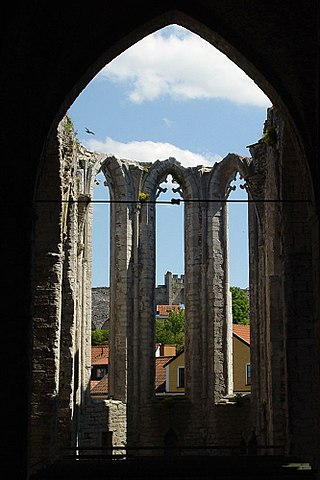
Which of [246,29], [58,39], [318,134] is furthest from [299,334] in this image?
[58,39]

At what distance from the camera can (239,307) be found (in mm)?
39656

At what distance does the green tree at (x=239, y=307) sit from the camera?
3881 cm

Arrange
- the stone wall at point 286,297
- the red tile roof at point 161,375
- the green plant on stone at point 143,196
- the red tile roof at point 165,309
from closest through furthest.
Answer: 1. the stone wall at point 286,297
2. the green plant on stone at point 143,196
3. the red tile roof at point 161,375
4. the red tile roof at point 165,309

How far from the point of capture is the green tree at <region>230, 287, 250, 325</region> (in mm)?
38812

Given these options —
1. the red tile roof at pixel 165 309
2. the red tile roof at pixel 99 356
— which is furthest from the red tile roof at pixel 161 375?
the red tile roof at pixel 165 309

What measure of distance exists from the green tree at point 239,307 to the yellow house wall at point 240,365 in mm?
13075

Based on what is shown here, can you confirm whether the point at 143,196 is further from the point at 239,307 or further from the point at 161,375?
the point at 239,307

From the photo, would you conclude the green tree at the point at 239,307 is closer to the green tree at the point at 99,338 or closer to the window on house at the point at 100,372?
the green tree at the point at 99,338

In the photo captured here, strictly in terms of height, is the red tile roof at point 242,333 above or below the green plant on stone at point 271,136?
below

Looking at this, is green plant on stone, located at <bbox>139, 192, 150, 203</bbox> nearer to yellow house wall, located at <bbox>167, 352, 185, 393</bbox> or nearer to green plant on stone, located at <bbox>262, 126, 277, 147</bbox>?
green plant on stone, located at <bbox>262, 126, 277, 147</bbox>

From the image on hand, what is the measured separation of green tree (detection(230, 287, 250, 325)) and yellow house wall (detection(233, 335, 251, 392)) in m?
13.1

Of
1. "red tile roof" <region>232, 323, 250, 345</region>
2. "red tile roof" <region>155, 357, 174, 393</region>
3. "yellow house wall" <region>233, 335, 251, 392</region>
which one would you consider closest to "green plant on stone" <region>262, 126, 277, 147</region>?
"red tile roof" <region>155, 357, 174, 393</region>

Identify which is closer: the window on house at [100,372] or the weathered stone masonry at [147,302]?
the weathered stone masonry at [147,302]

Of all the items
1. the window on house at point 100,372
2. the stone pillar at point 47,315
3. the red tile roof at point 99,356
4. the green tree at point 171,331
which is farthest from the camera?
the green tree at point 171,331
